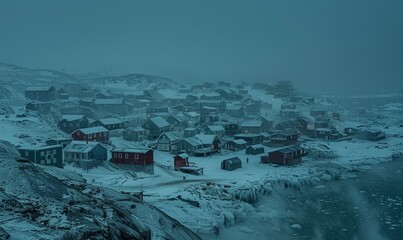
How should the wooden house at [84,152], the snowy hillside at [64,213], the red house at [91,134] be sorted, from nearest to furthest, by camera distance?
the snowy hillside at [64,213] < the wooden house at [84,152] < the red house at [91,134]

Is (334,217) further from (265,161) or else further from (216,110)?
(216,110)

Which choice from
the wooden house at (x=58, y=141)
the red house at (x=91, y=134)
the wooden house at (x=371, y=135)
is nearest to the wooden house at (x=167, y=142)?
the red house at (x=91, y=134)

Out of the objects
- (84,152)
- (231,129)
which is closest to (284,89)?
(231,129)

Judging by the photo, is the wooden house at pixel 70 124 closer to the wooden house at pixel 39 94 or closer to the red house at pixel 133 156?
the red house at pixel 133 156

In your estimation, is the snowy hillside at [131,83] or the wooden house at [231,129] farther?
the snowy hillside at [131,83]

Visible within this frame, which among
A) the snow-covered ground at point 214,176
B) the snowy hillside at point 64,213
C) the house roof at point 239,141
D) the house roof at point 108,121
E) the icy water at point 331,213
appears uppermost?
the snowy hillside at point 64,213

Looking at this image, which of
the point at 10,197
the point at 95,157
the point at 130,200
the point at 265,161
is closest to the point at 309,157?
the point at 265,161

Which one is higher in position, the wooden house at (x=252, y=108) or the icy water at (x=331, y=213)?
the wooden house at (x=252, y=108)
